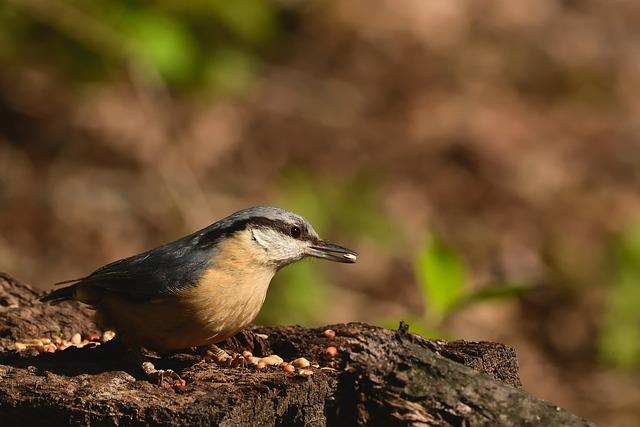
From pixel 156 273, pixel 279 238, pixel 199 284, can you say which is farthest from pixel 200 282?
pixel 279 238

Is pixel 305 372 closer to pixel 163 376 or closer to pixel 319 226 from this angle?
pixel 163 376

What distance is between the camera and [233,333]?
14.0ft

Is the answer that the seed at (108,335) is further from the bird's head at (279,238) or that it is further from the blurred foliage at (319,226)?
the blurred foliage at (319,226)

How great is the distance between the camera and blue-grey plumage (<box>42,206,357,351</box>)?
4.18m

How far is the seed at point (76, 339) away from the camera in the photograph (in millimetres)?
4691

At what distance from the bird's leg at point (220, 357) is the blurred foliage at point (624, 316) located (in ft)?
15.9

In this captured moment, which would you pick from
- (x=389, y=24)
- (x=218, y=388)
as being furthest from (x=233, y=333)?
(x=389, y=24)

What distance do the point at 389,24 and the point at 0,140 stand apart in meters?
5.06

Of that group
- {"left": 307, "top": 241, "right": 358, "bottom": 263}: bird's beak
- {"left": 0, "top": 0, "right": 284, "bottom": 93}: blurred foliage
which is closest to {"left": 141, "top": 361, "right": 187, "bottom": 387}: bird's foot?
{"left": 307, "top": 241, "right": 358, "bottom": 263}: bird's beak

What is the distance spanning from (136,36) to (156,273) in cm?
390

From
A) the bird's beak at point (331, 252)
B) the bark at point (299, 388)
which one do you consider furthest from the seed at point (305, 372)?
the bird's beak at point (331, 252)

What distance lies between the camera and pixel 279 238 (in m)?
4.64

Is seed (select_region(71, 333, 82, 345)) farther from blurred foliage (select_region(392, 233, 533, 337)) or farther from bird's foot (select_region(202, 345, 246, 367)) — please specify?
blurred foliage (select_region(392, 233, 533, 337))

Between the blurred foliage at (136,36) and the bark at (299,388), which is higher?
the blurred foliage at (136,36)
